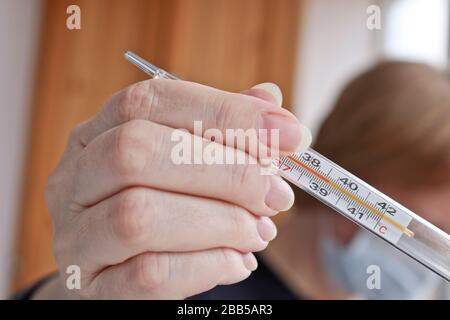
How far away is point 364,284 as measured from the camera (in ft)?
3.47

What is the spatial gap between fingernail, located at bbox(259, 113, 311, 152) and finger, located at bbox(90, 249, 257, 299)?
11 cm

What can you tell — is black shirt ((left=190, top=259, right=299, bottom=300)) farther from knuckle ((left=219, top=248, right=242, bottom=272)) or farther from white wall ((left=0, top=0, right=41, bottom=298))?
white wall ((left=0, top=0, right=41, bottom=298))

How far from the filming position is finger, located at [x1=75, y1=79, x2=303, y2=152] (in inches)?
17.7

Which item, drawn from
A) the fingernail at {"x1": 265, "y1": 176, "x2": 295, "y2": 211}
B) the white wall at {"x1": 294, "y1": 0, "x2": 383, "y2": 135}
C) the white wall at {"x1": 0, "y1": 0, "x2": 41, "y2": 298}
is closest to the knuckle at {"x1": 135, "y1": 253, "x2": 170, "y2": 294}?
the fingernail at {"x1": 265, "y1": 176, "x2": 295, "y2": 211}

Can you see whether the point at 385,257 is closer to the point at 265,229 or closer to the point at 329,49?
the point at 265,229

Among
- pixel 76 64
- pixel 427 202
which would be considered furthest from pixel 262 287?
pixel 76 64

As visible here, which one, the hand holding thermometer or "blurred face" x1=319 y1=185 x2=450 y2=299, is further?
"blurred face" x1=319 y1=185 x2=450 y2=299

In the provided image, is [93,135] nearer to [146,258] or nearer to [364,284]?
[146,258]

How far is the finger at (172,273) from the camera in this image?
46cm

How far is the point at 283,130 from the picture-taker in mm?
456

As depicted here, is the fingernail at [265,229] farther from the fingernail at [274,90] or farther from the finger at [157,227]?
the fingernail at [274,90]

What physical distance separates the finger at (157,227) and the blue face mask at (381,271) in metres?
0.62

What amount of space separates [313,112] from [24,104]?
1.05 metres
